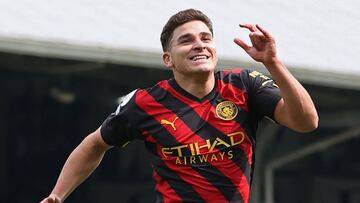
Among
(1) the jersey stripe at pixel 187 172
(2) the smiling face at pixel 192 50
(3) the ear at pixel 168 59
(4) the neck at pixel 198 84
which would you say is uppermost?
(2) the smiling face at pixel 192 50

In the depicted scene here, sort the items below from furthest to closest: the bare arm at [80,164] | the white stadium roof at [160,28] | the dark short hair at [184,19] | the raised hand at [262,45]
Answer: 1. the white stadium roof at [160,28]
2. the bare arm at [80,164]
3. the dark short hair at [184,19]
4. the raised hand at [262,45]

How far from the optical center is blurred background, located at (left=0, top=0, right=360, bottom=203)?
1224 cm

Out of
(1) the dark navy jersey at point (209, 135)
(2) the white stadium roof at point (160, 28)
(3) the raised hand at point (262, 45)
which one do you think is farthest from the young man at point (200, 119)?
(2) the white stadium roof at point (160, 28)

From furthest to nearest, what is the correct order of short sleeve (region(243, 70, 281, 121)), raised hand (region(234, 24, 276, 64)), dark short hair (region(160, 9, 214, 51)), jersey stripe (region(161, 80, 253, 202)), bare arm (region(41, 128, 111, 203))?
1. bare arm (region(41, 128, 111, 203))
2. dark short hair (region(160, 9, 214, 51))
3. jersey stripe (region(161, 80, 253, 202))
4. short sleeve (region(243, 70, 281, 121))
5. raised hand (region(234, 24, 276, 64))

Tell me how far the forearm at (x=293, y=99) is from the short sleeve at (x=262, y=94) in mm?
155

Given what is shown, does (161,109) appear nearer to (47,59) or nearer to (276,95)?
(276,95)

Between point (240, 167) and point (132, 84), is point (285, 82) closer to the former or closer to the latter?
point (240, 167)

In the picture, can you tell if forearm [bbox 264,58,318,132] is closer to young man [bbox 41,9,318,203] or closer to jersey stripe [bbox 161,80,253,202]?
young man [bbox 41,9,318,203]

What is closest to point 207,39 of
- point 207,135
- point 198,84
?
point 198,84

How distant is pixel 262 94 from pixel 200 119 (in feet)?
1.14

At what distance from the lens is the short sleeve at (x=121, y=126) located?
6453mm

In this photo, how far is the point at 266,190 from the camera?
15.3m

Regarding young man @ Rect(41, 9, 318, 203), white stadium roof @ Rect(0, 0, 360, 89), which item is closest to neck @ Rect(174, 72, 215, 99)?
young man @ Rect(41, 9, 318, 203)

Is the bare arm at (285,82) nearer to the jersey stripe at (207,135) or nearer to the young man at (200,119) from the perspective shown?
the young man at (200,119)
